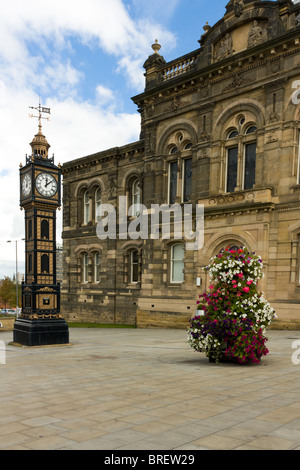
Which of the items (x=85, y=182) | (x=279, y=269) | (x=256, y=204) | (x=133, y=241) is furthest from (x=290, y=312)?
(x=85, y=182)

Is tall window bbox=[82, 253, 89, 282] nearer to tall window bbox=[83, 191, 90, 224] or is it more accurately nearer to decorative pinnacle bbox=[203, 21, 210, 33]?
tall window bbox=[83, 191, 90, 224]

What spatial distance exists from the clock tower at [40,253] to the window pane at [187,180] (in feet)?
29.7

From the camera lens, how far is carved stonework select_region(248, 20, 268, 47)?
65.7 ft

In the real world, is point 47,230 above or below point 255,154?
below

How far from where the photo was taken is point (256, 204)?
1923 cm

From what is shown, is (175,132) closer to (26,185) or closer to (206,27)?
(206,27)

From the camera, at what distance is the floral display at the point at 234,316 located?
9.96 meters

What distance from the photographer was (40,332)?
1498 cm

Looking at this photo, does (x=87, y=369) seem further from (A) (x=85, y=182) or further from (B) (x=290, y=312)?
(A) (x=85, y=182)

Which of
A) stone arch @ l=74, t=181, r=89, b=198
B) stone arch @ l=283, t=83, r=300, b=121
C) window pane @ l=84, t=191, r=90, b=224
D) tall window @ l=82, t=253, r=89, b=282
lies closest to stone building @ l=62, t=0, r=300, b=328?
stone arch @ l=283, t=83, r=300, b=121

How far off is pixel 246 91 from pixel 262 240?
738cm

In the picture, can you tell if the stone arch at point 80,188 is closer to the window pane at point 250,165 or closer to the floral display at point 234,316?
the window pane at point 250,165
